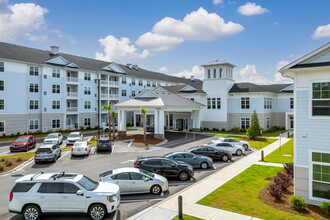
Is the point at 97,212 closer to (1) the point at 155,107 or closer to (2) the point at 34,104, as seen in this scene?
(1) the point at 155,107

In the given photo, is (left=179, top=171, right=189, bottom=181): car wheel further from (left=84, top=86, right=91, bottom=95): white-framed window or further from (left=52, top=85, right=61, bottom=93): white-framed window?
(left=84, top=86, right=91, bottom=95): white-framed window

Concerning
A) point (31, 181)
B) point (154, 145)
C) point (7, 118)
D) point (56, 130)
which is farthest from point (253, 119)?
point (7, 118)

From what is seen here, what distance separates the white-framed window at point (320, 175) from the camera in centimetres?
1093

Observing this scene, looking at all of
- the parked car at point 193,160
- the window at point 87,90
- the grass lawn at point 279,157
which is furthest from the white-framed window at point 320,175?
the window at point 87,90

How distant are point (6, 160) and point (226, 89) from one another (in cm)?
3513

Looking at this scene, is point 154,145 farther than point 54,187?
Yes

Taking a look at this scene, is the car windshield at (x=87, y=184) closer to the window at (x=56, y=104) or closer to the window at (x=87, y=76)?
the window at (x=56, y=104)

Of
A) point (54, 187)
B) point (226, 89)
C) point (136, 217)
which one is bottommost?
point (136, 217)

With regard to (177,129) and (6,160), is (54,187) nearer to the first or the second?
(6,160)

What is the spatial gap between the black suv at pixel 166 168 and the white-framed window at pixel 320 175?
7.19 metres

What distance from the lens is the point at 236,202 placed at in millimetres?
11789

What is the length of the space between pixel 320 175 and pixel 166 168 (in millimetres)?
8577

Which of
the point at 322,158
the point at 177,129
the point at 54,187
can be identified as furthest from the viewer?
the point at 177,129

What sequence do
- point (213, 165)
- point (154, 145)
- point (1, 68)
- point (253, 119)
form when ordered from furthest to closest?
1. point (1, 68)
2. point (253, 119)
3. point (154, 145)
4. point (213, 165)
